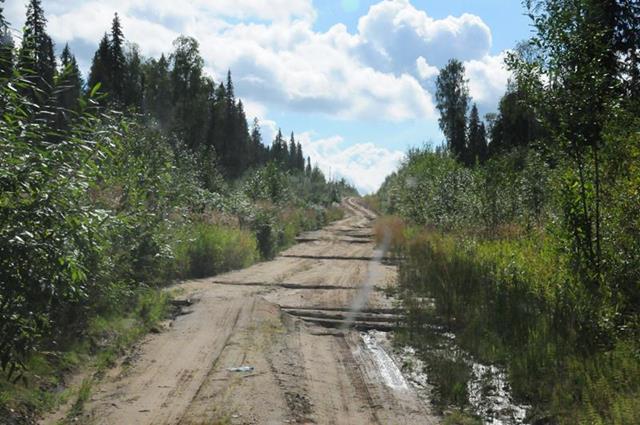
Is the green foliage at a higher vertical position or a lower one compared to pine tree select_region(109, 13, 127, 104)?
lower

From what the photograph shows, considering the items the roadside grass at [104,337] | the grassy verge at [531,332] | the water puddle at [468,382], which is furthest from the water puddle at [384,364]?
the roadside grass at [104,337]

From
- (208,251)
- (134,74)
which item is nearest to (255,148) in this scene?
(134,74)

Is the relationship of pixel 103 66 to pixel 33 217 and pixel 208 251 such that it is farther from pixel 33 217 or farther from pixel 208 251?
pixel 33 217

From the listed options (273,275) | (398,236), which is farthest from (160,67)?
(273,275)

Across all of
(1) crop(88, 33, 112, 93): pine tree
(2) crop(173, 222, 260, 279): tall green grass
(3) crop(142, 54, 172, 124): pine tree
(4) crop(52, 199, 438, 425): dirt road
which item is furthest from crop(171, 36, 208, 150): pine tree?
(4) crop(52, 199, 438, 425): dirt road

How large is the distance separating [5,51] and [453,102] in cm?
6875

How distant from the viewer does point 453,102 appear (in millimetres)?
70250

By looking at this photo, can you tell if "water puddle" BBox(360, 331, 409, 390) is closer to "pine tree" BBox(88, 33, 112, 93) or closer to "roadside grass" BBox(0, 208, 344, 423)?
"roadside grass" BBox(0, 208, 344, 423)

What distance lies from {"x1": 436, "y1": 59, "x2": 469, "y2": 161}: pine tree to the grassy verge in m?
57.3

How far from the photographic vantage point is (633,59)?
388 inches

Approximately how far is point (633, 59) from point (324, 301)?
708 cm

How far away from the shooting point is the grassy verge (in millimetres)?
5844

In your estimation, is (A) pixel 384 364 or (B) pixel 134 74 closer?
(A) pixel 384 364

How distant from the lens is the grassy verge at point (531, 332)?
5.84 metres
